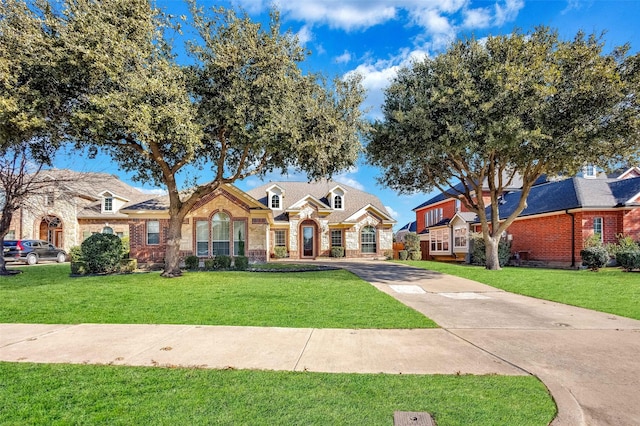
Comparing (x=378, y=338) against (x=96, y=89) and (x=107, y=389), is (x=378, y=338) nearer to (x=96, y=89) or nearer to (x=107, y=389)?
(x=107, y=389)

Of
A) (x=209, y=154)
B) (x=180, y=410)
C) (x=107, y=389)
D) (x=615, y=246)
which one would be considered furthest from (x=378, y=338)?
(x=615, y=246)

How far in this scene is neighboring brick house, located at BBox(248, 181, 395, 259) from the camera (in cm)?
2920

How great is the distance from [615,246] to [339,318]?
743 inches

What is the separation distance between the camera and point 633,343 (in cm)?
565

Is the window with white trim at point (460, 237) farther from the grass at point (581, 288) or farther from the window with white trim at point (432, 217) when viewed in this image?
the grass at point (581, 288)

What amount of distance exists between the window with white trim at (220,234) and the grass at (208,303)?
7.86 meters

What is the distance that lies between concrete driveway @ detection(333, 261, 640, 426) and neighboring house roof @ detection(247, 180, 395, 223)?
1872 centimetres

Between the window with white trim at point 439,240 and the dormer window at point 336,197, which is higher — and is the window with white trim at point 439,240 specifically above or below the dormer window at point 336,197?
below

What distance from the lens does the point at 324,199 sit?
3169cm

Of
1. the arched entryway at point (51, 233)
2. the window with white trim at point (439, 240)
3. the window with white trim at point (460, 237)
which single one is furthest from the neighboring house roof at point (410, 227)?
the arched entryway at point (51, 233)

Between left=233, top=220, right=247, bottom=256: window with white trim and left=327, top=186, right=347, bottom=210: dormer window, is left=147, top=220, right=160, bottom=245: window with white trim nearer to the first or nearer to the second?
left=233, top=220, right=247, bottom=256: window with white trim

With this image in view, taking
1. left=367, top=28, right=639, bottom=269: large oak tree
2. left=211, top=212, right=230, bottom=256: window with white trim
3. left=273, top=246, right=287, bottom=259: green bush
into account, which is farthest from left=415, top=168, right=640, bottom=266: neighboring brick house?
left=211, top=212, right=230, bottom=256: window with white trim

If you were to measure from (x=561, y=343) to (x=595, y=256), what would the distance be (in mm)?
15212

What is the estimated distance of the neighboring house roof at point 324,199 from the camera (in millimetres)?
29547
